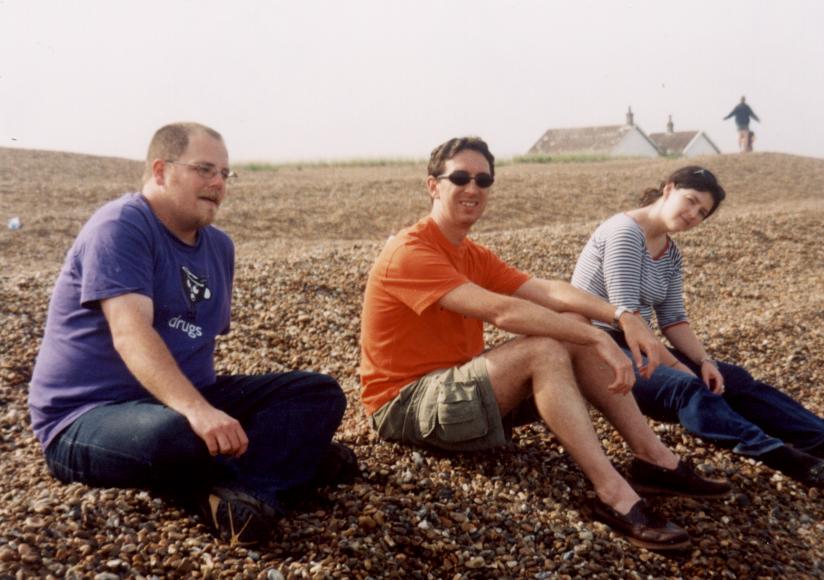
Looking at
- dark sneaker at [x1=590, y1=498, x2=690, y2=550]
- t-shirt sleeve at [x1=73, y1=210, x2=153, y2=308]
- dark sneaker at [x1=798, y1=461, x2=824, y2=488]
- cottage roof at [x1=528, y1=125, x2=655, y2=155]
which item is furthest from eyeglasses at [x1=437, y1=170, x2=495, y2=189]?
cottage roof at [x1=528, y1=125, x2=655, y2=155]

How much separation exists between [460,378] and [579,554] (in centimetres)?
84

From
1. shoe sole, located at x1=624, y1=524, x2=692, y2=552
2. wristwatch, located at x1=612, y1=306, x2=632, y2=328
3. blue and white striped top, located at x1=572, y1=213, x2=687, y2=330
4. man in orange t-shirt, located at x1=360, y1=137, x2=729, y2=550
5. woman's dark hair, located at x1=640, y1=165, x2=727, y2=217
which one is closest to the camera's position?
shoe sole, located at x1=624, y1=524, x2=692, y2=552

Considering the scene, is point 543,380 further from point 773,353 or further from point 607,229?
point 773,353

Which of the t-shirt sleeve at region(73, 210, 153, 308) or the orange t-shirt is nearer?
the t-shirt sleeve at region(73, 210, 153, 308)

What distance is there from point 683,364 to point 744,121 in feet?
77.3

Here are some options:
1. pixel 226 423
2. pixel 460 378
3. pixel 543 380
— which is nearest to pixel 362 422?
pixel 460 378

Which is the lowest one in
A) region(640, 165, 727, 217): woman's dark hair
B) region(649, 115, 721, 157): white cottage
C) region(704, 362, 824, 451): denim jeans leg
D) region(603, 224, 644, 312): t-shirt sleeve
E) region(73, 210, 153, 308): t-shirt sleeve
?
region(704, 362, 824, 451): denim jeans leg

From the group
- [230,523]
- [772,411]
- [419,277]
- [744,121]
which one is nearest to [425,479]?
[419,277]

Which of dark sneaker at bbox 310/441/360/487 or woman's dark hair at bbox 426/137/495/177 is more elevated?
woman's dark hair at bbox 426/137/495/177

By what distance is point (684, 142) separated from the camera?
44406 millimetres

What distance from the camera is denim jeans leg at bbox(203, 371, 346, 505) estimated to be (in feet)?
9.53

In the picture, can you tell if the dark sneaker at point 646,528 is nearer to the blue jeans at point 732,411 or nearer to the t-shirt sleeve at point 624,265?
the blue jeans at point 732,411

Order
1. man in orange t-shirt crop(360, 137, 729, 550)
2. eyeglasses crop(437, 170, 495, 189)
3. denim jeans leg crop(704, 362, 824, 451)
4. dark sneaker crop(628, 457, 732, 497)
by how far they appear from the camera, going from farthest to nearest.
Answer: denim jeans leg crop(704, 362, 824, 451) → eyeglasses crop(437, 170, 495, 189) → dark sneaker crop(628, 457, 732, 497) → man in orange t-shirt crop(360, 137, 729, 550)

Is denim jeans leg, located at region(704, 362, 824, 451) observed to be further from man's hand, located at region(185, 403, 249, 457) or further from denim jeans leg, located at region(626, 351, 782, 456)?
man's hand, located at region(185, 403, 249, 457)
